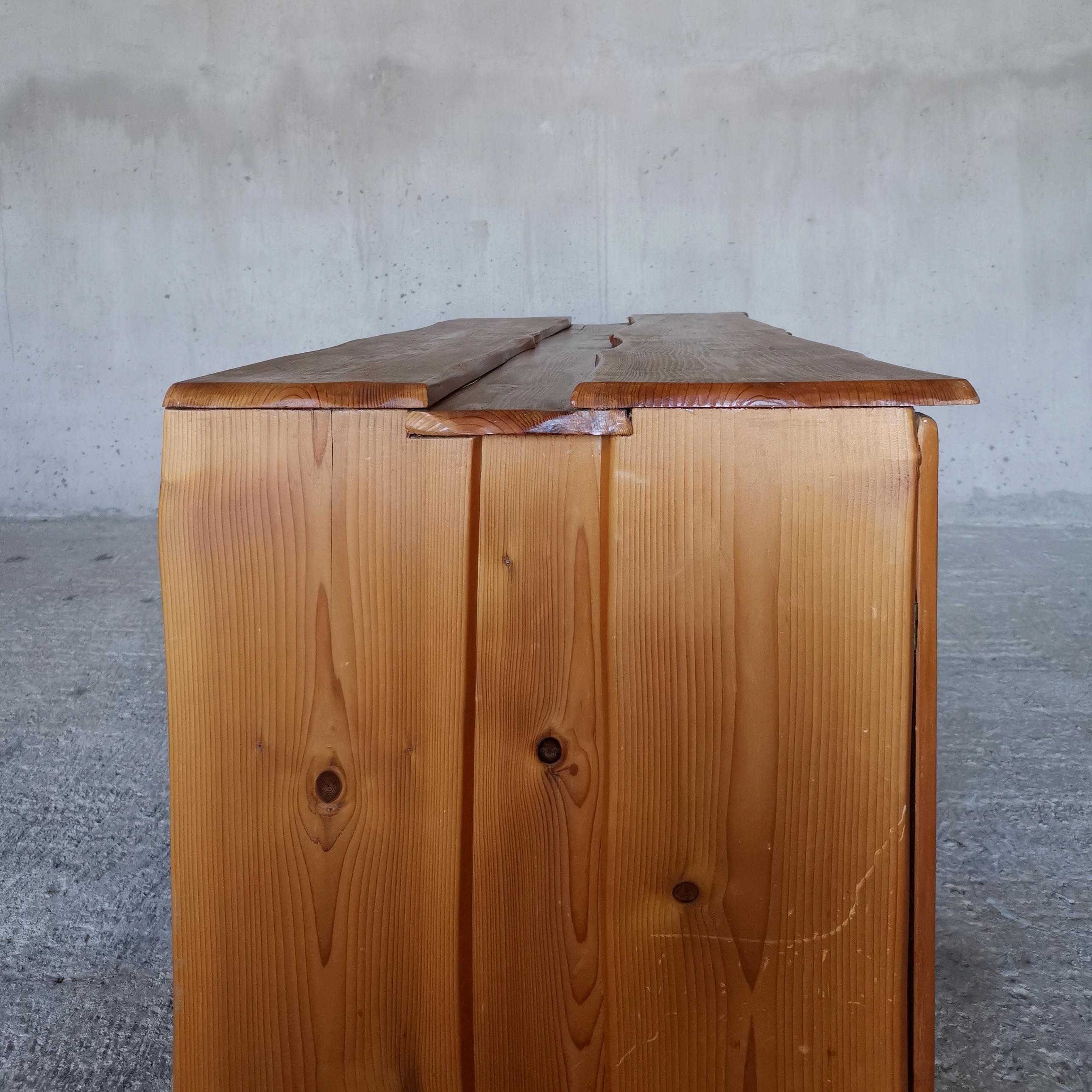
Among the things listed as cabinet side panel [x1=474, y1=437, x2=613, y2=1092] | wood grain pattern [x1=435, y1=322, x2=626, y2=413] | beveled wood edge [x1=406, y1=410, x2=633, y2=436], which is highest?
wood grain pattern [x1=435, y1=322, x2=626, y2=413]

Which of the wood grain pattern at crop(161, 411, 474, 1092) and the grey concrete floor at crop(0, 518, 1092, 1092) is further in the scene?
the grey concrete floor at crop(0, 518, 1092, 1092)

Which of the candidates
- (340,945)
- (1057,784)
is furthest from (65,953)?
(1057,784)

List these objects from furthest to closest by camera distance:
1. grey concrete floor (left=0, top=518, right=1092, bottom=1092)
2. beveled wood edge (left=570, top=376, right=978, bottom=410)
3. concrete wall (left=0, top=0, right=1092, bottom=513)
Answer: concrete wall (left=0, top=0, right=1092, bottom=513)
grey concrete floor (left=0, top=518, right=1092, bottom=1092)
beveled wood edge (left=570, top=376, right=978, bottom=410)

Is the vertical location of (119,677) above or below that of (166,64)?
below

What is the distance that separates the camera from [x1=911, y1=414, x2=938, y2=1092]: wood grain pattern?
2.14ft

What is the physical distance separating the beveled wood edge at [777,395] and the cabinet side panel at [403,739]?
113mm

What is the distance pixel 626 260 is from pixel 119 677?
6.83 feet

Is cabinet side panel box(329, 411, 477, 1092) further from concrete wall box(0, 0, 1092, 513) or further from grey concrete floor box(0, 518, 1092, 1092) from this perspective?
concrete wall box(0, 0, 1092, 513)

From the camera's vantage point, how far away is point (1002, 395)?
10.6 feet

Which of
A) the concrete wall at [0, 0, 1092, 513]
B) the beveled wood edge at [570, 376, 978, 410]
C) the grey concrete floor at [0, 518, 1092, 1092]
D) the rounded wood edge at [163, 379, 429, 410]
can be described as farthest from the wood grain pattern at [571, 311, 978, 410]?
the concrete wall at [0, 0, 1092, 513]

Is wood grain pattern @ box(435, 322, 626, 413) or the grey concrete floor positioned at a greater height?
wood grain pattern @ box(435, 322, 626, 413)

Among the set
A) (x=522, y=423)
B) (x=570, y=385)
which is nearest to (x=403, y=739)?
(x=522, y=423)

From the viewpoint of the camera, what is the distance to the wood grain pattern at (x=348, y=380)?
2.25 feet

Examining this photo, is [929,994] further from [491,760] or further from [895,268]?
[895,268]
